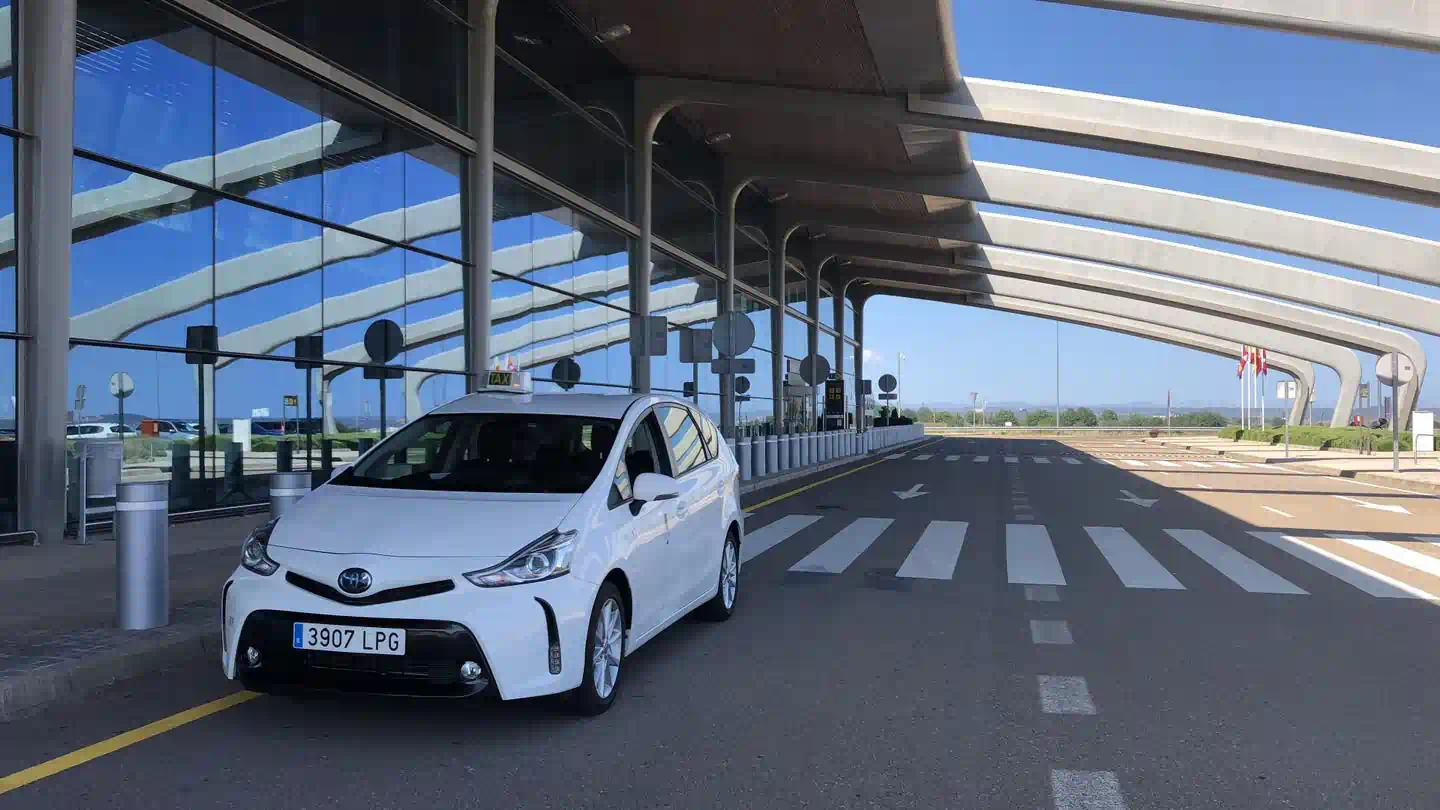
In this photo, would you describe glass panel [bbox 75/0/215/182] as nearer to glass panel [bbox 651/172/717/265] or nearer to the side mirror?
the side mirror

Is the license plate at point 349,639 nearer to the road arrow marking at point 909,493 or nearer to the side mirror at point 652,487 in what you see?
the side mirror at point 652,487

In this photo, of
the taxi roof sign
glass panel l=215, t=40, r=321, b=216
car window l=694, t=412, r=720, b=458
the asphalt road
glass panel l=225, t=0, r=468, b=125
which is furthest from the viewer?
glass panel l=225, t=0, r=468, b=125

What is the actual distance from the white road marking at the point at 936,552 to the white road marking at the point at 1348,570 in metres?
3.28

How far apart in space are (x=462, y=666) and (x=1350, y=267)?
34054mm

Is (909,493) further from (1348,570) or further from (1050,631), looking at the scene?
(1050,631)

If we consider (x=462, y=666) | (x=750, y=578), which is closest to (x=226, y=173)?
(x=750, y=578)

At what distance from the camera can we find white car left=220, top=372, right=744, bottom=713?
15.6ft

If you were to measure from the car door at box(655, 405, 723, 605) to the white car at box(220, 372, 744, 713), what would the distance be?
3 centimetres

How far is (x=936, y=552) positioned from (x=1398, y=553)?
4.76 m

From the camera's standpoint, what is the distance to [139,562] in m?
6.63

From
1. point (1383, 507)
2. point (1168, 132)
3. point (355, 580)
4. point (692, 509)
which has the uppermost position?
point (1168, 132)

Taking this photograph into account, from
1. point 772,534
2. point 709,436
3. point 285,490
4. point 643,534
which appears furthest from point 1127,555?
point 285,490

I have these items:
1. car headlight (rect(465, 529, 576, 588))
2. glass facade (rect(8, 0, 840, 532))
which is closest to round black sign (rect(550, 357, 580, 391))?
glass facade (rect(8, 0, 840, 532))

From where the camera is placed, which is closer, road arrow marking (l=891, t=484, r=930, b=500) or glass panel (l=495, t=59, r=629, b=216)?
road arrow marking (l=891, t=484, r=930, b=500)
